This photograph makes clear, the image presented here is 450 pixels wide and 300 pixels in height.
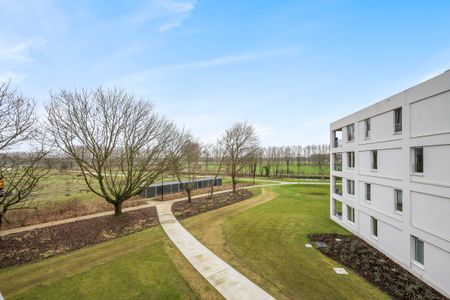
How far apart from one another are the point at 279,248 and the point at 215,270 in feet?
16.8

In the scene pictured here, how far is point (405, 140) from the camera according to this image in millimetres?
12102

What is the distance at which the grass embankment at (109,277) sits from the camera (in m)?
8.60

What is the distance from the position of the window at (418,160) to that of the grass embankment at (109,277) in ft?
39.3

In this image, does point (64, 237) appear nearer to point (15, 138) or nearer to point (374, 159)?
point (15, 138)

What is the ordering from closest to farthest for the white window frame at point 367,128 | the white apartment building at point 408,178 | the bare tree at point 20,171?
the white apartment building at point 408,178 → the bare tree at point 20,171 → the white window frame at point 367,128

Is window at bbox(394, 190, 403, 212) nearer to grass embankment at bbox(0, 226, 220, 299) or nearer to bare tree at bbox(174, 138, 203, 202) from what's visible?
grass embankment at bbox(0, 226, 220, 299)

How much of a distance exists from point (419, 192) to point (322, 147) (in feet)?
295

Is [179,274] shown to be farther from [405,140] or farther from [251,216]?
[405,140]

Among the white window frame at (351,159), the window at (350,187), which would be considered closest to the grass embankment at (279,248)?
the window at (350,187)

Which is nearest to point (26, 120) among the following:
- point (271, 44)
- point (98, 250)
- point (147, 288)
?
point (98, 250)

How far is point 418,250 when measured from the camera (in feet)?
38.1

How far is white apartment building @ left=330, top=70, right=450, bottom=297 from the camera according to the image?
9922 mm

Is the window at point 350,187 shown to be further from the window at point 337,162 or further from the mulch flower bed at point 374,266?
the mulch flower bed at point 374,266

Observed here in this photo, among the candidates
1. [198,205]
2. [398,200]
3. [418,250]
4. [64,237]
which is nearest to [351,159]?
[398,200]
